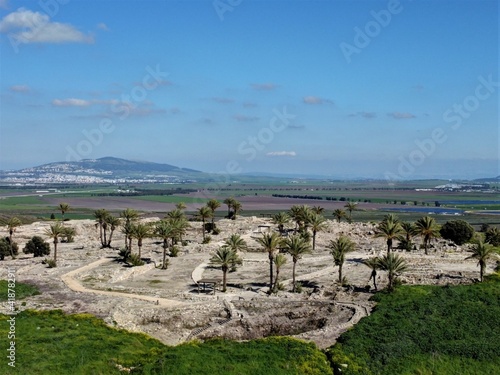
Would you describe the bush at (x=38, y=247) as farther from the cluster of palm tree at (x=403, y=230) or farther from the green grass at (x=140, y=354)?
the cluster of palm tree at (x=403, y=230)

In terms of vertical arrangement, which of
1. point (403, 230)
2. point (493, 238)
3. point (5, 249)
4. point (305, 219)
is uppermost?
point (305, 219)

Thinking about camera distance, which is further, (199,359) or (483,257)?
(483,257)

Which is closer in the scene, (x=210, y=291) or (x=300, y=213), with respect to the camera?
(x=210, y=291)

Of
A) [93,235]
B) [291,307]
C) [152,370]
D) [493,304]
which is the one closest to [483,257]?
[493,304]

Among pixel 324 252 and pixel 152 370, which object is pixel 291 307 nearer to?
pixel 152 370

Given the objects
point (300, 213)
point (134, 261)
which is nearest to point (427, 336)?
point (134, 261)

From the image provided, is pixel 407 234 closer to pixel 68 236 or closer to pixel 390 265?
pixel 390 265
